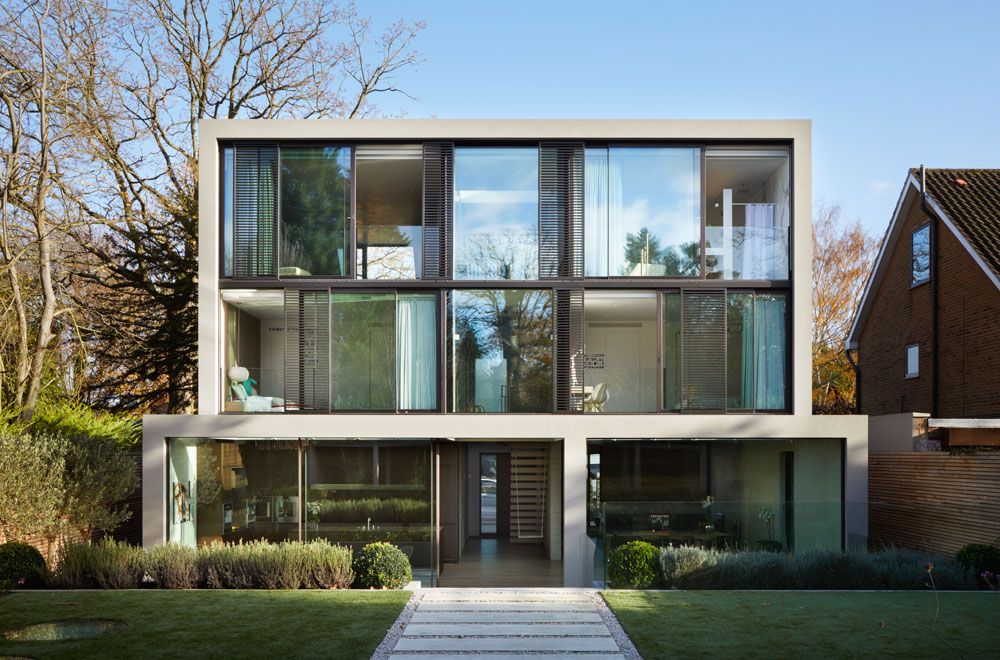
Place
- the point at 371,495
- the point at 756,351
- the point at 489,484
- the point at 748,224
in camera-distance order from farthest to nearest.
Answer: the point at 489,484 < the point at 748,224 < the point at 756,351 < the point at 371,495

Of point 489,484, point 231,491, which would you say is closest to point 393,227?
point 231,491

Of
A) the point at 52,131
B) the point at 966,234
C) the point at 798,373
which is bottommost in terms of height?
the point at 798,373

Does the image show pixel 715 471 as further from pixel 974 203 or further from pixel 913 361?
pixel 974 203

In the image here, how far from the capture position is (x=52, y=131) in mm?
18734

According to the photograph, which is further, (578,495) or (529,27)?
(529,27)

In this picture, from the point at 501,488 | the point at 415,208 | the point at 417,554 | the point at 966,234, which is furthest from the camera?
the point at 501,488

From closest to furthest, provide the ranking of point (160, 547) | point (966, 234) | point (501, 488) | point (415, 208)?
1. point (160, 547)
2. point (415, 208)
3. point (966, 234)
4. point (501, 488)

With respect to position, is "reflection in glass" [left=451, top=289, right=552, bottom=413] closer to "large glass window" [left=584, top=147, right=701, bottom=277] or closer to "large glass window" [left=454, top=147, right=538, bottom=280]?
"large glass window" [left=454, top=147, right=538, bottom=280]

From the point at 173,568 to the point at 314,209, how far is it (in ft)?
21.8

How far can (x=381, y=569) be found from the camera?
13570 millimetres

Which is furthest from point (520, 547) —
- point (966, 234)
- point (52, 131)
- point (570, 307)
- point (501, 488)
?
point (52, 131)

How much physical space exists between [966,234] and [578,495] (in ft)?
33.0

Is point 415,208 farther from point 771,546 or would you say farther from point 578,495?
point 771,546

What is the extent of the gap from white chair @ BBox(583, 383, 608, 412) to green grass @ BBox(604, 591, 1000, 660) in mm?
4042
